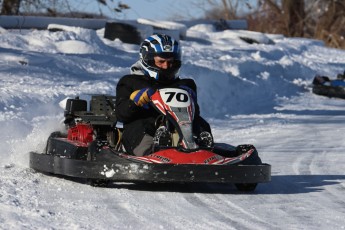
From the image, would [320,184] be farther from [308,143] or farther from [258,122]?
[258,122]

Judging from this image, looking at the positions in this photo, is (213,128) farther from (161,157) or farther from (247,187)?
(161,157)

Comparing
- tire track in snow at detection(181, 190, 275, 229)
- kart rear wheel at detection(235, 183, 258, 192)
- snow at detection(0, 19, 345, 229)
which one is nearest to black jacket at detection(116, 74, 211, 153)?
snow at detection(0, 19, 345, 229)

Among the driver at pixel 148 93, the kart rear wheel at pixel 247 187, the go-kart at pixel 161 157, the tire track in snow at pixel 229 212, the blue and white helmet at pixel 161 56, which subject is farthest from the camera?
the blue and white helmet at pixel 161 56

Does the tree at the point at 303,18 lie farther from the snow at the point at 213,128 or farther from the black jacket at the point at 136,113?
the black jacket at the point at 136,113

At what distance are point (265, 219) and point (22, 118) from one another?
5.95 metres

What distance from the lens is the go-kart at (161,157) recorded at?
7617 mm

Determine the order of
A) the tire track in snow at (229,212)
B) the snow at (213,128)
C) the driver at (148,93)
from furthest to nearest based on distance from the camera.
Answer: the driver at (148,93) < the snow at (213,128) < the tire track in snow at (229,212)

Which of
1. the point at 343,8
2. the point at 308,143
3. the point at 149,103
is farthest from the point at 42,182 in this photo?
the point at 343,8

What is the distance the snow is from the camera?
6.63 m

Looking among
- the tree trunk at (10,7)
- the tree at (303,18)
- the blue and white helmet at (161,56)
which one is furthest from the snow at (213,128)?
the tree at (303,18)

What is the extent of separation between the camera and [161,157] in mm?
7719

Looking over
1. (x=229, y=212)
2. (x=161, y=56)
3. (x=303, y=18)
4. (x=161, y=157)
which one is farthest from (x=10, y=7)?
(x=303, y=18)

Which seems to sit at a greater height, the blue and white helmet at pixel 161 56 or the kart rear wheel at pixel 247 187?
the blue and white helmet at pixel 161 56

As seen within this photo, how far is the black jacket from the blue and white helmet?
0.06 meters
